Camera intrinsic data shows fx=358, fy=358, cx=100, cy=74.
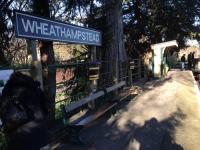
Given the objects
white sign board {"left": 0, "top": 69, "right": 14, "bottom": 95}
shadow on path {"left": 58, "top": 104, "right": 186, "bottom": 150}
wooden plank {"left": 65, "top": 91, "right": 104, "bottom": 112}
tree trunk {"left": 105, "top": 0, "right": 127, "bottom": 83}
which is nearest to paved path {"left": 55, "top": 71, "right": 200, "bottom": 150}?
shadow on path {"left": 58, "top": 104, "right": 186, "bottom": 150}

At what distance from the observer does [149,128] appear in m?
7.74

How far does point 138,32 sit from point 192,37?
15.9ft

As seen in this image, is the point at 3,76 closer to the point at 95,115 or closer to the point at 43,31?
the point at 43,31

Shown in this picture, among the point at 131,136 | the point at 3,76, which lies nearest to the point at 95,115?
the point at 131,136

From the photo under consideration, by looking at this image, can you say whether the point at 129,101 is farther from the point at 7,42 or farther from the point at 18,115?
the point at 18,115

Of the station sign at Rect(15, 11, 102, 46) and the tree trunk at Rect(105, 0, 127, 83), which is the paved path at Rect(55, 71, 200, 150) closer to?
the station sign at Rect(15, 11, 102, 46)

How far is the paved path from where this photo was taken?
6637 millimetres

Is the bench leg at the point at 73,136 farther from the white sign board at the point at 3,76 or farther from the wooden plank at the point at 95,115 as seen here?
the white sign board at the point at 3,76

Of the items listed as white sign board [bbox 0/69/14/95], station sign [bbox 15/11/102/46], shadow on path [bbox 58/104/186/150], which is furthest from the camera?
shadow on path [bbox 58/104/186/150]

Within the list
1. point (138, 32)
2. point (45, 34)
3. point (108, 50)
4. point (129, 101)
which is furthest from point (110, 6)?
point (138, 32)

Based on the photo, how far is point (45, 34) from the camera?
20.9ft

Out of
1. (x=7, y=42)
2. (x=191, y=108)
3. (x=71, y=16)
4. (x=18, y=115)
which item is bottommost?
(x=191, y=108)

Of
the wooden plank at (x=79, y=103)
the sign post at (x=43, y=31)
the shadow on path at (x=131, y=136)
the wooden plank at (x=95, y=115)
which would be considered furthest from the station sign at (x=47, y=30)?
the shadow on path at (x=131, y=136)

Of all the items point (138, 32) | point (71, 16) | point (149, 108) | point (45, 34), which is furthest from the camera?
point (138, 32)
